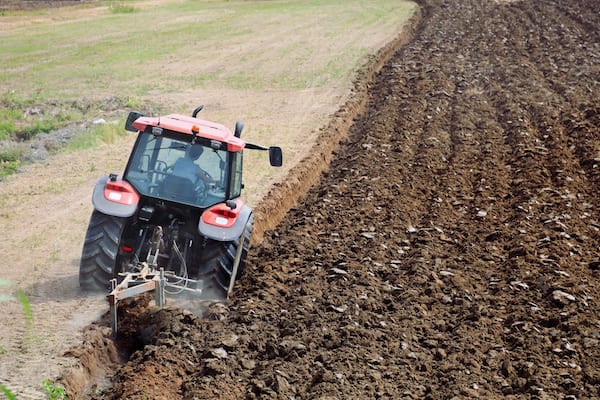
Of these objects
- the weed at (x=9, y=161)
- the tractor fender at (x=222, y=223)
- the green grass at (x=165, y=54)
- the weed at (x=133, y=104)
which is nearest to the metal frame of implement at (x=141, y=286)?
the tractor fender at (x=222, y=223)

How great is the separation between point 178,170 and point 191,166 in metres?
0.14

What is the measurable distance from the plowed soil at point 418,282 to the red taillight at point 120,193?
3.27 ft

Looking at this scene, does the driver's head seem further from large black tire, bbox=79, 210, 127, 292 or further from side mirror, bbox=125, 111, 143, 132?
large black tire, bbox=79, 210, 127, 292

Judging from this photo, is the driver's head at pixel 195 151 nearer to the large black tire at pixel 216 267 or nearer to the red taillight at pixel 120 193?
the red taillight at pixel 120 193

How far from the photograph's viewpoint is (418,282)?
955 cm

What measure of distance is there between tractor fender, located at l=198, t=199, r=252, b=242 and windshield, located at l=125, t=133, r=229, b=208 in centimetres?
16

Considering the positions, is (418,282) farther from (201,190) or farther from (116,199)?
(116,199)

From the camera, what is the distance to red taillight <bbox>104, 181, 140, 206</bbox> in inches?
356

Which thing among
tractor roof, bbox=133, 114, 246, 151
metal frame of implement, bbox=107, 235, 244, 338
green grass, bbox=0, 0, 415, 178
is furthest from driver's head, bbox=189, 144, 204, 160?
green grass, bbox=0, 0, 415, 178

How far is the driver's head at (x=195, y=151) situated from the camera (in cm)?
947

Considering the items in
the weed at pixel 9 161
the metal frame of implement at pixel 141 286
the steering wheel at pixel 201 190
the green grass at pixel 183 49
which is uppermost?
the steering wheel at pixel 201 190

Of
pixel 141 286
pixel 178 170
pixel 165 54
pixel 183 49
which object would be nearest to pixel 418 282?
pixel 178 170

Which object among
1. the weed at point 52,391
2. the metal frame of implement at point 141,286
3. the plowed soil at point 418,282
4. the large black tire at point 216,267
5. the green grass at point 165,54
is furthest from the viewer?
the green grass at point 165,54

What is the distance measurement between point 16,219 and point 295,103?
10347 mm
